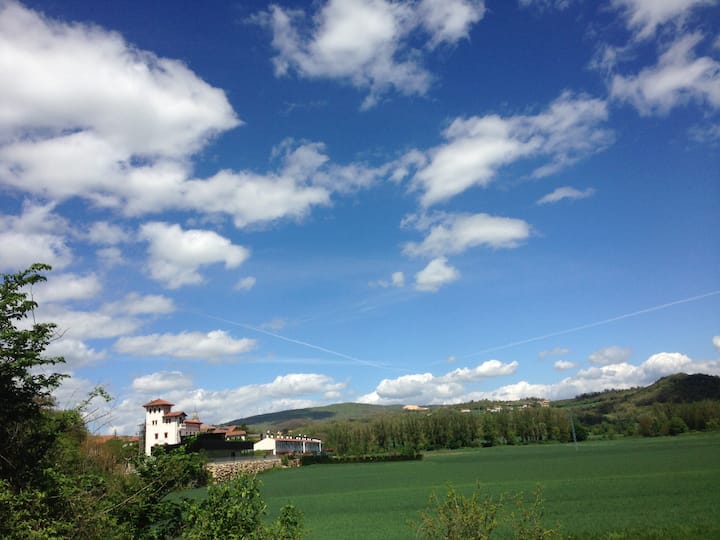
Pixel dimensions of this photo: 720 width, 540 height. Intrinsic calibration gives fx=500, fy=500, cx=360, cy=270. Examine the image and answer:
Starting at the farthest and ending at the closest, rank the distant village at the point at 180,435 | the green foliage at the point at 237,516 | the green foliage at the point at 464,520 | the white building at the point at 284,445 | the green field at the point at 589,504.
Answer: the white building at the point at 284,445, the distant village at the point at 180,435, the green field at the point at 589,504, the green foliage at the point at 464,520, the green foliage at the point at 237,516

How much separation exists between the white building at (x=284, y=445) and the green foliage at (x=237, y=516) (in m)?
104

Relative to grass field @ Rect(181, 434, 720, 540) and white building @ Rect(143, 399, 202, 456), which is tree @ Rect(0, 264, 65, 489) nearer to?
grass field @ Rect(181, 434, 720, 540)

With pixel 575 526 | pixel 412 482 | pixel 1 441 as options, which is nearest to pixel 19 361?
pixel 1 441

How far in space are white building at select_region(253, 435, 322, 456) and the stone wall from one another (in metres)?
17.6

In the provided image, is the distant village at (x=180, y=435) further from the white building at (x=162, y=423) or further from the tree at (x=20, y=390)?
the tree at (x=20, y=390)

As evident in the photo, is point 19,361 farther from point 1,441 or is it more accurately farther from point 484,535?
point 484,535

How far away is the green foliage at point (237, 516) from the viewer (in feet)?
23.8

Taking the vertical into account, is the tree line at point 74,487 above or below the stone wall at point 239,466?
above

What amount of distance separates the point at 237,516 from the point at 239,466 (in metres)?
70.9

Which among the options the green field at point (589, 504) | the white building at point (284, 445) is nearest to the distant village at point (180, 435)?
the white building at point (284, 445)

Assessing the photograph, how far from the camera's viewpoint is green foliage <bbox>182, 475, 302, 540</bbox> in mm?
7246

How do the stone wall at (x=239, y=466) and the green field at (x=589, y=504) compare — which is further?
the stone wall at (x=239, y=466)

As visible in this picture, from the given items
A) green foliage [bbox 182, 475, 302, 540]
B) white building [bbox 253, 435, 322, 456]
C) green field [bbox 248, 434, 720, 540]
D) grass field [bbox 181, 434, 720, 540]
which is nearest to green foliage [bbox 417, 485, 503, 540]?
green foliage [bbox 182, 475, 302, 540]

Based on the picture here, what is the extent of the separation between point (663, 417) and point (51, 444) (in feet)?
550
